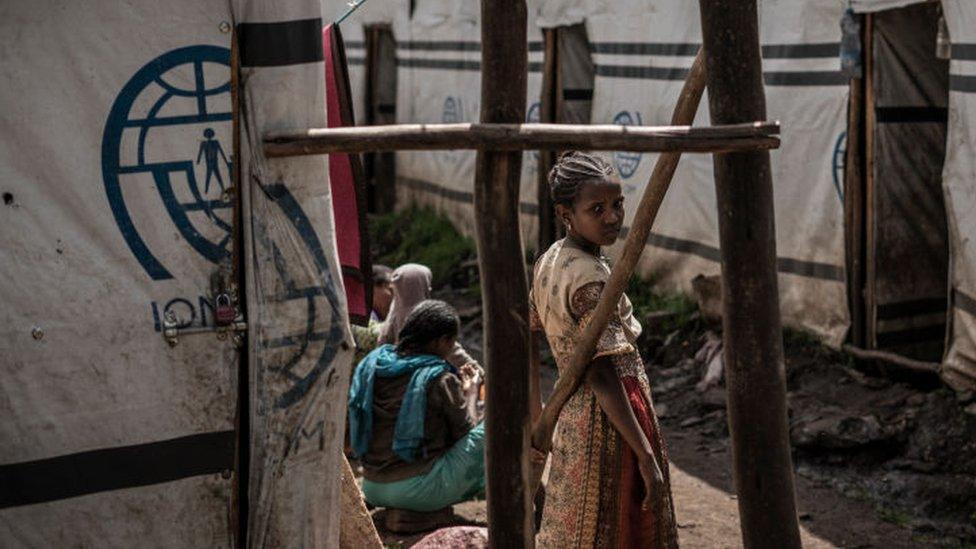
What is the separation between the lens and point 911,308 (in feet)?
26.0

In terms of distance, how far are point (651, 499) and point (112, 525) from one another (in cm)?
145

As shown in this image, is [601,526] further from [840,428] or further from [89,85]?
[840,428]

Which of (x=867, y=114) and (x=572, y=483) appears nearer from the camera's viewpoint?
(x=572, y=483)

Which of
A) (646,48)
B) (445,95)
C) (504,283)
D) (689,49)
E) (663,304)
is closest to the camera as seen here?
(504,283)

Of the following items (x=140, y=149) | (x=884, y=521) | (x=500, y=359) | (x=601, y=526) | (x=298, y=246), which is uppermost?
(x=140, y=149)

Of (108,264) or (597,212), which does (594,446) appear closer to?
(597,212)

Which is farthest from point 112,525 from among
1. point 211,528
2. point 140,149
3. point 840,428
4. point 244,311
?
point 840,428

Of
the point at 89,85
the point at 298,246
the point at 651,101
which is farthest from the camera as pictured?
the point at 651,101

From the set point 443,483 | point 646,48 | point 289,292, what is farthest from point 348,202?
point 646,48

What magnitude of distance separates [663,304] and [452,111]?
3.99 meters

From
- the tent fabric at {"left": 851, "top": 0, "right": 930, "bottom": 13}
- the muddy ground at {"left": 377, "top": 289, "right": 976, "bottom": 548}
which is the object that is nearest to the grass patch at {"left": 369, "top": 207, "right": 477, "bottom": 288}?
the muddy ground at {"left": 377, "top": 289, "right": 976, "bottom": 548}

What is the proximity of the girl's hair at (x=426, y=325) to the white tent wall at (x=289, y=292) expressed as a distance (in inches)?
74.6

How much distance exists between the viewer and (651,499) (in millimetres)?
3850

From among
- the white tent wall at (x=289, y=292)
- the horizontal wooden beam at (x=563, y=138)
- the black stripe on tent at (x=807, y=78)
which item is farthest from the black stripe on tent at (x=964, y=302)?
the white tent wall at (x=289, y=292)
